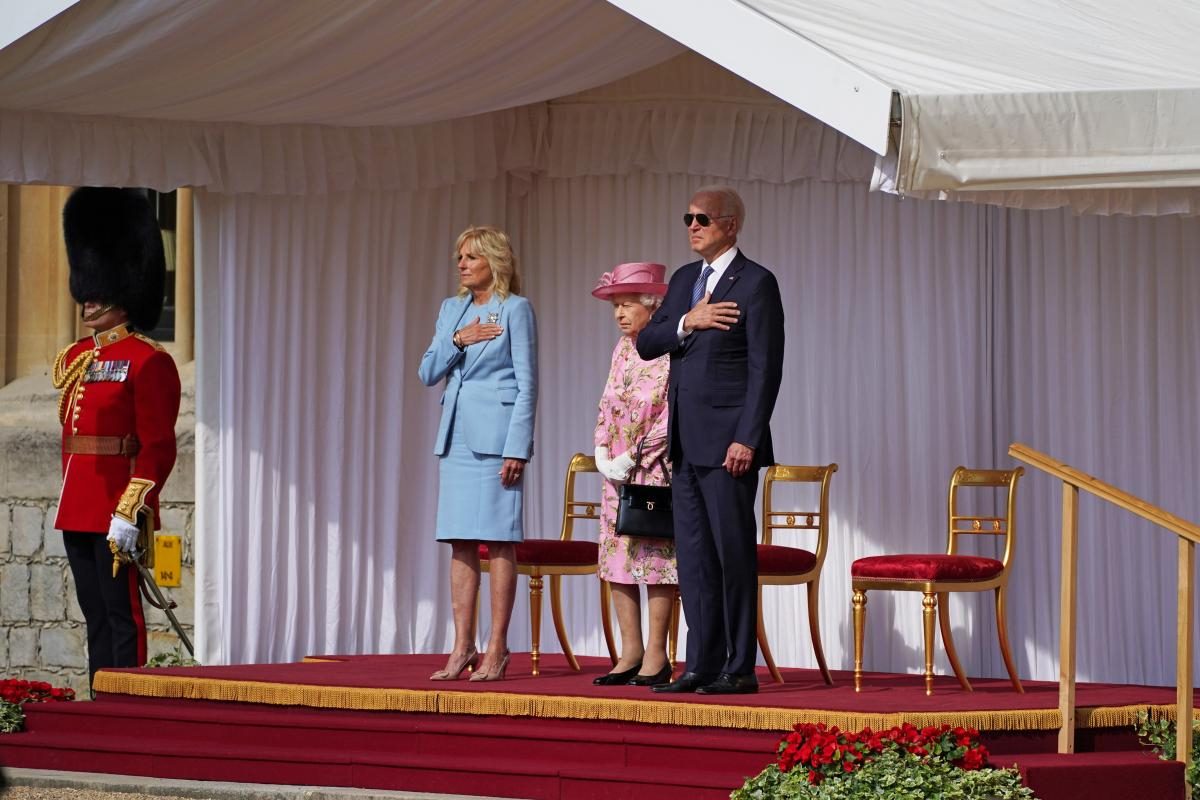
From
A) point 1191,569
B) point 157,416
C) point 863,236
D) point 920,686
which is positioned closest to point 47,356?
point 157,416

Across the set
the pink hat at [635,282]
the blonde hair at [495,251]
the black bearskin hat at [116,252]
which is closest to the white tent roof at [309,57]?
the black bearskin hat at [116,252]

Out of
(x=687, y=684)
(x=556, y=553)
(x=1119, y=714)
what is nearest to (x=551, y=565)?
(x=556, y=553)

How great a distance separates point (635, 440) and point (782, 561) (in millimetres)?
922

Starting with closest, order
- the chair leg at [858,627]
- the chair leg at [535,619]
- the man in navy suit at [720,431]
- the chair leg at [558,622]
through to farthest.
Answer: the man in navy suit at [720,431]
the chair leg at [858,627]
the chair leg at [535,619]
the chair leg at [558,622]

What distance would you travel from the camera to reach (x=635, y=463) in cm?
688

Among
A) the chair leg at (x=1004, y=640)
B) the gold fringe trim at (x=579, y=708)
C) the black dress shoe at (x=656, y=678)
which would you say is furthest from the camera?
the chair leg at (x=1004, y=640)

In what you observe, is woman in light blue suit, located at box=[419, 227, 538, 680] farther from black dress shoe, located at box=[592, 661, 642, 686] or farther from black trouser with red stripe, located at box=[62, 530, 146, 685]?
black trouser with red stripe, located at box=[62, 530, 146, 685]

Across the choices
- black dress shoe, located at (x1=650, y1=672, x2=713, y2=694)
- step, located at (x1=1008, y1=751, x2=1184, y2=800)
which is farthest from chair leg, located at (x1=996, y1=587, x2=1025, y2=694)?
black dress shoe, located at (x1=650, y1=672, x2=713, y2=694)

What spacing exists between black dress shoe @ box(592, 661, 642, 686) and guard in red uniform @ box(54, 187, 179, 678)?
1.77 metres

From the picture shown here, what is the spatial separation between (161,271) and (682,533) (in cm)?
256

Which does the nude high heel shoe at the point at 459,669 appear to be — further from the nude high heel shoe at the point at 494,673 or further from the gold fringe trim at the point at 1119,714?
the gold fringe trim at the point at 1119,714

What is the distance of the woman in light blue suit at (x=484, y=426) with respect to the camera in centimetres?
682

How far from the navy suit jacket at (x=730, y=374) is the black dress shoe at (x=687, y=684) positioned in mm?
675

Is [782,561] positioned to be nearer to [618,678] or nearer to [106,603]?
[618,678]
